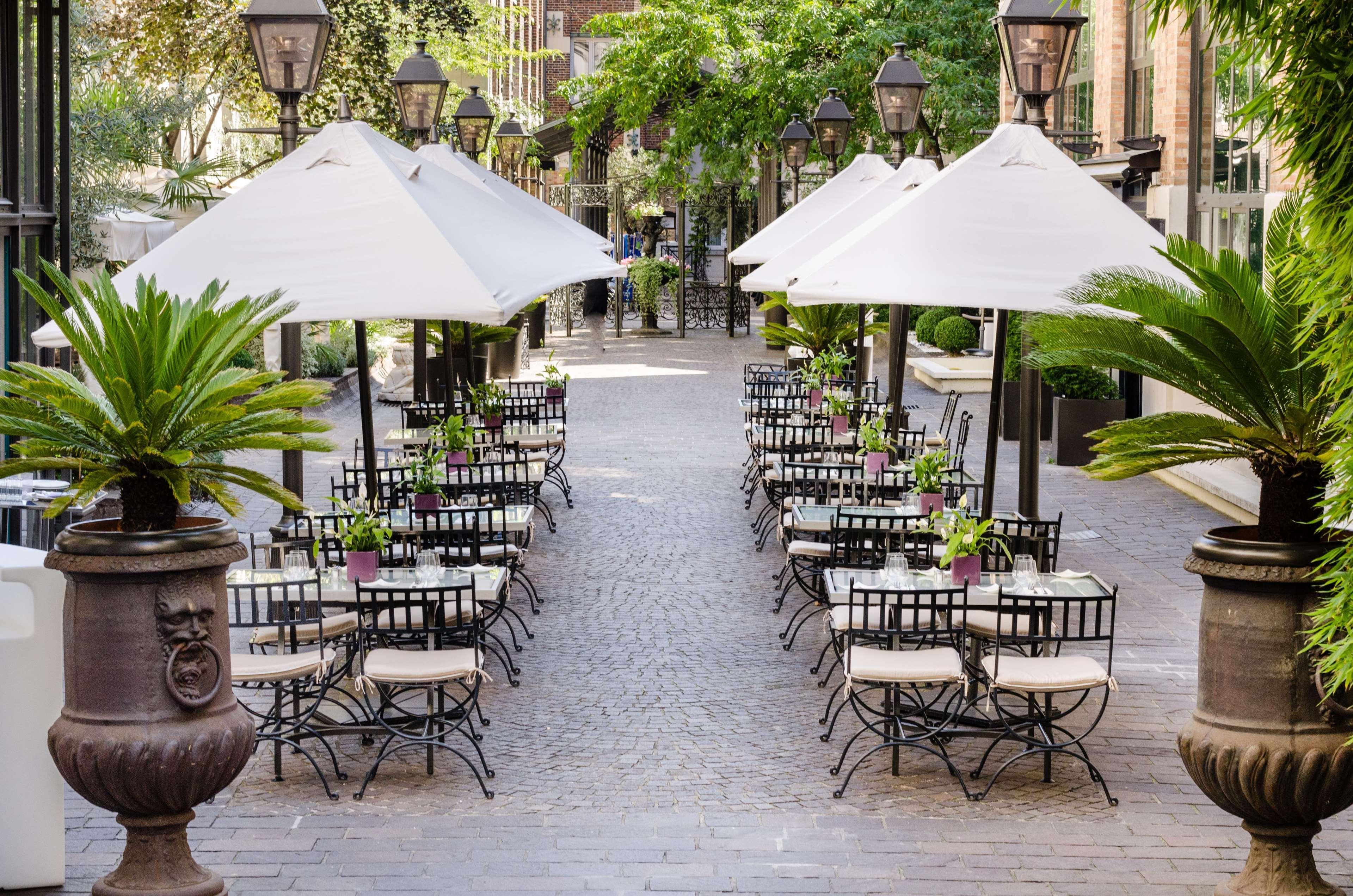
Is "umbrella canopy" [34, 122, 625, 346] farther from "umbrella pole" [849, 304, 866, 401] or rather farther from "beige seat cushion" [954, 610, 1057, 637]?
"umbrella pole" [849, 304, 866, 401]

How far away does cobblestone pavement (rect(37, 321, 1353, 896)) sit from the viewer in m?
5.98

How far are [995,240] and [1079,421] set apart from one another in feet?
29.5

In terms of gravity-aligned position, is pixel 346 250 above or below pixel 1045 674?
above

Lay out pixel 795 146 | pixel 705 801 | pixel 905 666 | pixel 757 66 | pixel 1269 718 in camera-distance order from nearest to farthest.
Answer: pixel 1269 718 → pixel 705 801 → pixel 905 666 → pixel 795 146 → pixel 757 66

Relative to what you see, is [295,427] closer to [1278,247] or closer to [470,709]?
[470,709]

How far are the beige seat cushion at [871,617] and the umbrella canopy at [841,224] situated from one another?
10.8 feet

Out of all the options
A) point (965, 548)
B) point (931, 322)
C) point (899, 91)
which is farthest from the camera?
point (931, 322)

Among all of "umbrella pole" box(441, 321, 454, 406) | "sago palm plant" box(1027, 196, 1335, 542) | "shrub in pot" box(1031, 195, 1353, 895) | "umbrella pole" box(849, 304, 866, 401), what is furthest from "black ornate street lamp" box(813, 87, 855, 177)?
"shrub in pot" box(1031, 195, 1353, 895)

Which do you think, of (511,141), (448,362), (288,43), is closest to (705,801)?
(288,43)

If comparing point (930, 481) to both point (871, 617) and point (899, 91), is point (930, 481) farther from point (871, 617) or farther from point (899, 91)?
point (899, 91)

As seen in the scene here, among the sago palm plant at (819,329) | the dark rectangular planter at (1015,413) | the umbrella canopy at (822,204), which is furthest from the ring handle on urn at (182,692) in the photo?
the sago palm plant at (819,329)

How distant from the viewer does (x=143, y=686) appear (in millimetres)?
5277

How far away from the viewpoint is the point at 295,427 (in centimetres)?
578

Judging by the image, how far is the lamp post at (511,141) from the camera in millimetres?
25172
